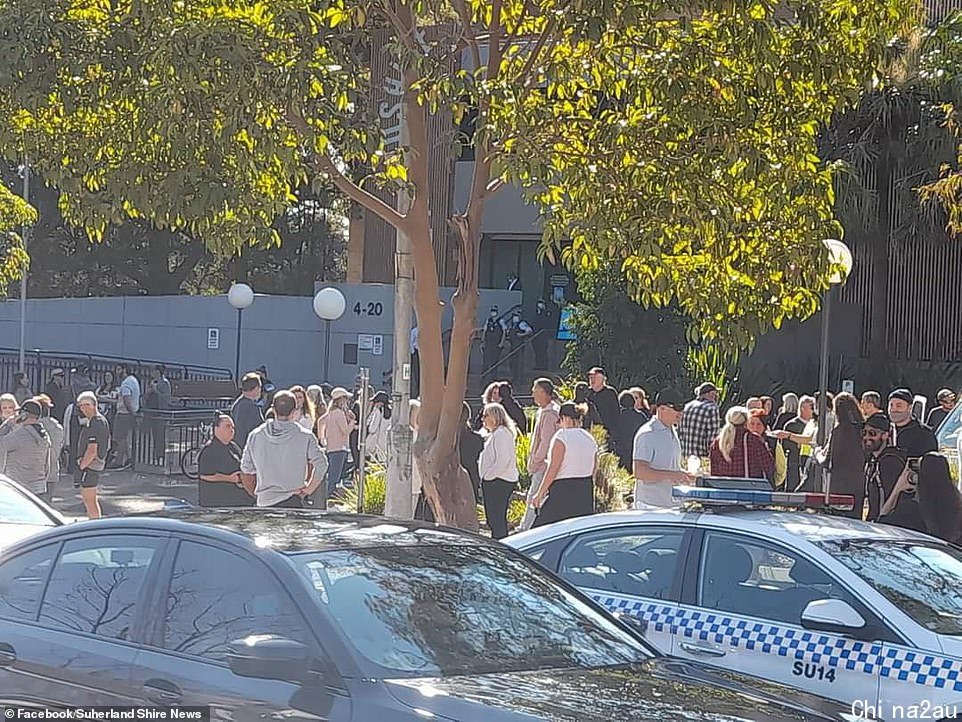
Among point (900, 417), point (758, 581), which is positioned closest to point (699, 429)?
point (900, 417)

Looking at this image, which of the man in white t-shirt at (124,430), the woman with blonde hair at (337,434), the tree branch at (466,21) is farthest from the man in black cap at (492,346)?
the tree branch at (466,21)

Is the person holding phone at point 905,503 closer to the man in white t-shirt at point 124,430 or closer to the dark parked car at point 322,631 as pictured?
the dark parked car at point 322,631

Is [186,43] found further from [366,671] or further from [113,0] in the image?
[366,671]

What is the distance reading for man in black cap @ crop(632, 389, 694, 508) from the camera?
12.0 m

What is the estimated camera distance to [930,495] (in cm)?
1123

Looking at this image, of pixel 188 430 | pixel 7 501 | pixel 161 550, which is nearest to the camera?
pixel 161 550

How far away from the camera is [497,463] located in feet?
43.5

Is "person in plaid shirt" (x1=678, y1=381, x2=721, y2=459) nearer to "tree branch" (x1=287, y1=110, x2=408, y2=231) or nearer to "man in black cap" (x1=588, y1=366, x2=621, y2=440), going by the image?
"man in black cap" (x1=588, y1=366, x2=621, y2=440)

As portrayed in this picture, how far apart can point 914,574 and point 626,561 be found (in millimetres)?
1456

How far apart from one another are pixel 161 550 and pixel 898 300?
26230mm

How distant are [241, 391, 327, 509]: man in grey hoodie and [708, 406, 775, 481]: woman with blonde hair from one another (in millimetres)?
3692

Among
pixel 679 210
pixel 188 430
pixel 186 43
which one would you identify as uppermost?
pixel 186 43

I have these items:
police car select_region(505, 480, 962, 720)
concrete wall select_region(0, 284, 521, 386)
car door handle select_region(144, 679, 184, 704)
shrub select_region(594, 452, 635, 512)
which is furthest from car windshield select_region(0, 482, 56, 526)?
concrete wall select_region(0, 284, 521, 386)

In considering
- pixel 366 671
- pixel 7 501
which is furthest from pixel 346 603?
pixel 7 501
